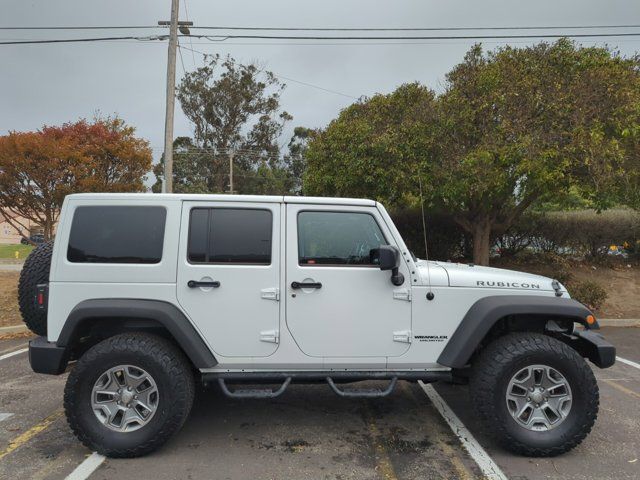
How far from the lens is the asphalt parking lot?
3.24m

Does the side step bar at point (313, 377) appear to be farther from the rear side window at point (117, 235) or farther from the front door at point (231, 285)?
the rear side window at point (117, 235)

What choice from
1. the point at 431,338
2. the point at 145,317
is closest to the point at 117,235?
the point at 145,317

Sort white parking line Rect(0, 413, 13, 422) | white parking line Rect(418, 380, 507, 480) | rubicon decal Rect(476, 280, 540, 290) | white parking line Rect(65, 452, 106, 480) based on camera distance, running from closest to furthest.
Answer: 1. white parking line Rect(65, 452, 106, 480)
2. white parking line Rect(418, 380, 507, 480)
3. rubicon decal Rect(476, 280, 540, 290)
4. white parking line Rect(0, 413, 13, 422)

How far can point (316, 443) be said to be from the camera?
3.68m

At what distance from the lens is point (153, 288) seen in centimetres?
346

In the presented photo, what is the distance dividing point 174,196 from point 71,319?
115cm

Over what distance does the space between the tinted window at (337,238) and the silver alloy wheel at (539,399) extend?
1.46 meters

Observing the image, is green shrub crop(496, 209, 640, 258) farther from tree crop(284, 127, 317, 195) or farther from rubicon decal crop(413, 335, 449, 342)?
tree crop(284, 127, 317, 195)

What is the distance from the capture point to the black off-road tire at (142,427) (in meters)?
3.37

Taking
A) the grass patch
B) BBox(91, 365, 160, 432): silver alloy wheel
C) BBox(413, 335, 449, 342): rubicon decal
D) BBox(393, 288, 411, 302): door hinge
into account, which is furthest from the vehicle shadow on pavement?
the grass patch

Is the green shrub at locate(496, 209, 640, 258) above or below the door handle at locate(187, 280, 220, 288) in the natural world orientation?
above

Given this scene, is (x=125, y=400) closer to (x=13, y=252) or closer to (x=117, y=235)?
(x=117, y=235)

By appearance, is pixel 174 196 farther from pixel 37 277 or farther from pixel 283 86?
pixel 283 86

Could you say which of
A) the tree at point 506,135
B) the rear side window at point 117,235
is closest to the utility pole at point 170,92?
the tree at point 506,135
